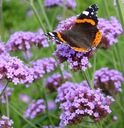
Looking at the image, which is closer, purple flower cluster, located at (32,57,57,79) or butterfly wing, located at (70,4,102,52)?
butterfly wing, located at (70,4,102,52)

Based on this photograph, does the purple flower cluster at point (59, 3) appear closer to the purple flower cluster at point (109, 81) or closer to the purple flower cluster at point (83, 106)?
the purple flower cluster at point (109, 81)

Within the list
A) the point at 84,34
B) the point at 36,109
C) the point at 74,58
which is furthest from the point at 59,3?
the point at 74,58

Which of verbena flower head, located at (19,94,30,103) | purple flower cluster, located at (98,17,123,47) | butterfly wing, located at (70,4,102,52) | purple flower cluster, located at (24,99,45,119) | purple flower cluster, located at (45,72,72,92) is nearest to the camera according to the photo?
butterfly wing, located at (70,4,102,52)

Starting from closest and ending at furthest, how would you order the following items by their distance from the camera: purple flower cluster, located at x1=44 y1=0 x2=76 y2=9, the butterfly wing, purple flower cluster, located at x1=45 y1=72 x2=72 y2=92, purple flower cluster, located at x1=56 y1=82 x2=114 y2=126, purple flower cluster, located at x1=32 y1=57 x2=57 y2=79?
purple flower cluster, located at x1=56 y1=82 x2=114 y2=126, the butterfly wing, purple flower cluster, located at x1=32 y1=57 x2=57 y2=79, purple flower cluster, located at x1=45 y1=72 x2=72 y2=92, purple flower cluster, located at x1=44 y1=0 x2=76 y2=9

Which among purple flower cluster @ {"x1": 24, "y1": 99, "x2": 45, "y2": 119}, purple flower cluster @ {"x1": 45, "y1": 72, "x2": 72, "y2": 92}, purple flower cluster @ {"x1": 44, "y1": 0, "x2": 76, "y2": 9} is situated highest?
purple flower cluster @ {"x1": 44, "y1": 0, "x2": 76, "y2": 9}

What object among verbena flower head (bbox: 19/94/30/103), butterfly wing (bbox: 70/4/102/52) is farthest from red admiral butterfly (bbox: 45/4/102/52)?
verbena flower head (bbox: 19/94/30/103)

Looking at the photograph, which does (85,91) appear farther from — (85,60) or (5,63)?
(5,63)

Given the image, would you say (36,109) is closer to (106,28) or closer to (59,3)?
(106,28)

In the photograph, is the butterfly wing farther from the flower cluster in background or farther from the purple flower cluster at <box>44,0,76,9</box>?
the purple flower cluster at <box>44,0,76,9</box>
